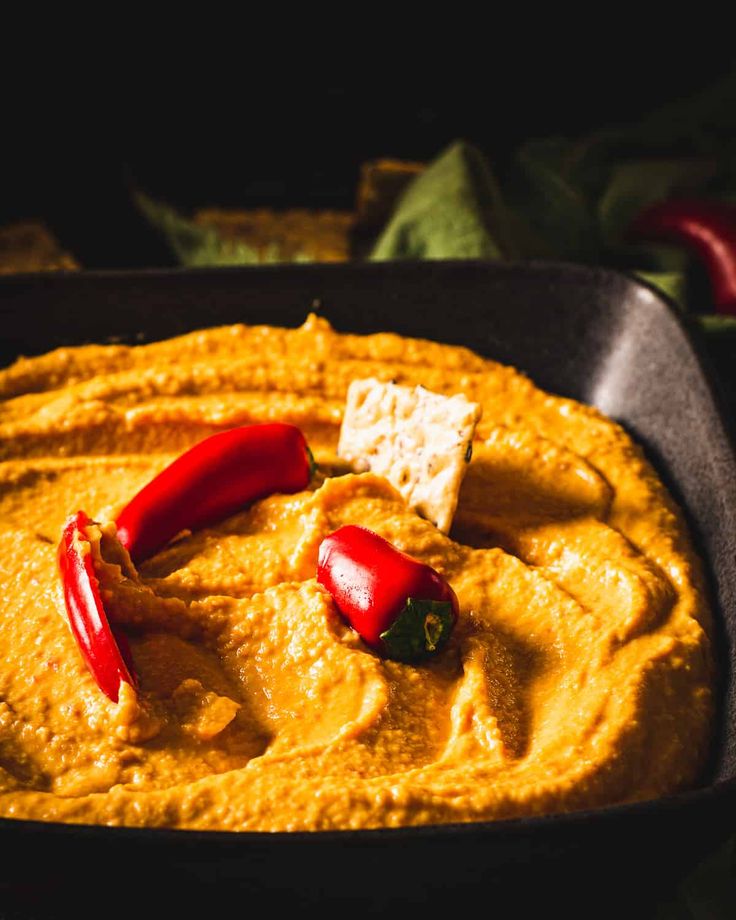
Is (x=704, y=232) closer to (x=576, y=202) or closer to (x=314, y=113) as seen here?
(x=576, y=202)

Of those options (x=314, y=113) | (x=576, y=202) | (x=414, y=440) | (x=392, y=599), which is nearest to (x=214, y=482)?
(x=414, y=440)

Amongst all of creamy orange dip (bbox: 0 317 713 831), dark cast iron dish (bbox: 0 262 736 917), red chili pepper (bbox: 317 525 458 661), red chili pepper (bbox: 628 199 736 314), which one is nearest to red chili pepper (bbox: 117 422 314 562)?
creamy orange dip (bbox: 0 317 713 831)

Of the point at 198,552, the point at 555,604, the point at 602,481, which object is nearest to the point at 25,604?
the point at 198,552

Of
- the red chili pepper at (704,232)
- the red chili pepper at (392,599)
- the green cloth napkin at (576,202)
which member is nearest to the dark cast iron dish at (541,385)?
the green cloth napkin at (576,202)

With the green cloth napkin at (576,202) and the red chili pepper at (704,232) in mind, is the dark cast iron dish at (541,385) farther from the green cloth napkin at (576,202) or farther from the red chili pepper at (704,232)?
the red chili pepper at (704,232)

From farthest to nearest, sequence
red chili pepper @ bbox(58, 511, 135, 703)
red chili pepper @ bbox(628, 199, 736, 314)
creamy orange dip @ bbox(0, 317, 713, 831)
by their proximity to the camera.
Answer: red chili pepper @ bbox(628, 199, 736, 314) < red chili pepper @ bbox(58, 511, 135, 703) < creamy orange dip @ bbox(0, 317, 713, 831)

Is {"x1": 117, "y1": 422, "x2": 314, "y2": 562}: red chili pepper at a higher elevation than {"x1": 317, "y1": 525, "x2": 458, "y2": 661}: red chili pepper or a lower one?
lower

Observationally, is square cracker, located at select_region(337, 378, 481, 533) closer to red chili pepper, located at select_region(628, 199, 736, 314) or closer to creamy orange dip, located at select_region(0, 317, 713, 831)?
creamy orange dip, located at select_region(0, 317, 713, 831)
